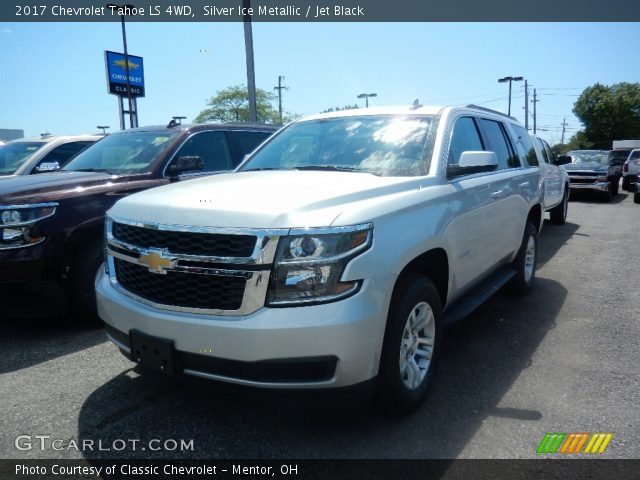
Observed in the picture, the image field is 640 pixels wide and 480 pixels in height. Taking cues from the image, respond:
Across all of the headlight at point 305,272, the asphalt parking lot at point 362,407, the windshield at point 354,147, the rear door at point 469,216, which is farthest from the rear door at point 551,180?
the headlight at point 305,272

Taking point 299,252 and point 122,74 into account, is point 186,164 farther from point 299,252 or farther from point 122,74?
point 122,74

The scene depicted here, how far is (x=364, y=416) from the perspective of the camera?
2.82 m

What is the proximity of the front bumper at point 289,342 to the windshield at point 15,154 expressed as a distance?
7.13m

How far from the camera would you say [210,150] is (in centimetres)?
570

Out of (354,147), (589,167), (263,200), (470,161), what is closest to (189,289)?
(263,200)

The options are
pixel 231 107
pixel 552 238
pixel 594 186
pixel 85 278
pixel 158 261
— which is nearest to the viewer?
pixel 158 261

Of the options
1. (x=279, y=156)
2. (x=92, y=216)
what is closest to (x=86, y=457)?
(x=92, y=216)

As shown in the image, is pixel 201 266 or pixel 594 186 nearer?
pixel 201 266

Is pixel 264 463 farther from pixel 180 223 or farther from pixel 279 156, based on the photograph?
pixel 279 156

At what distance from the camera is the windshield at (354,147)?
3.31m

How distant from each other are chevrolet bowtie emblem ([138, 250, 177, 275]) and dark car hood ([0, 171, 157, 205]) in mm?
1981

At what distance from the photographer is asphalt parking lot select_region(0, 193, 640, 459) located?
2.57 m

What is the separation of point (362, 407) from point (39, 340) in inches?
123

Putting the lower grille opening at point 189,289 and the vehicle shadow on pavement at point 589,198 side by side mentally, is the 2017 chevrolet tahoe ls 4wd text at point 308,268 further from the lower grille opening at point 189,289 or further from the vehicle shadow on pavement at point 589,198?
the vehicle shadow on pavement at point 589,198
